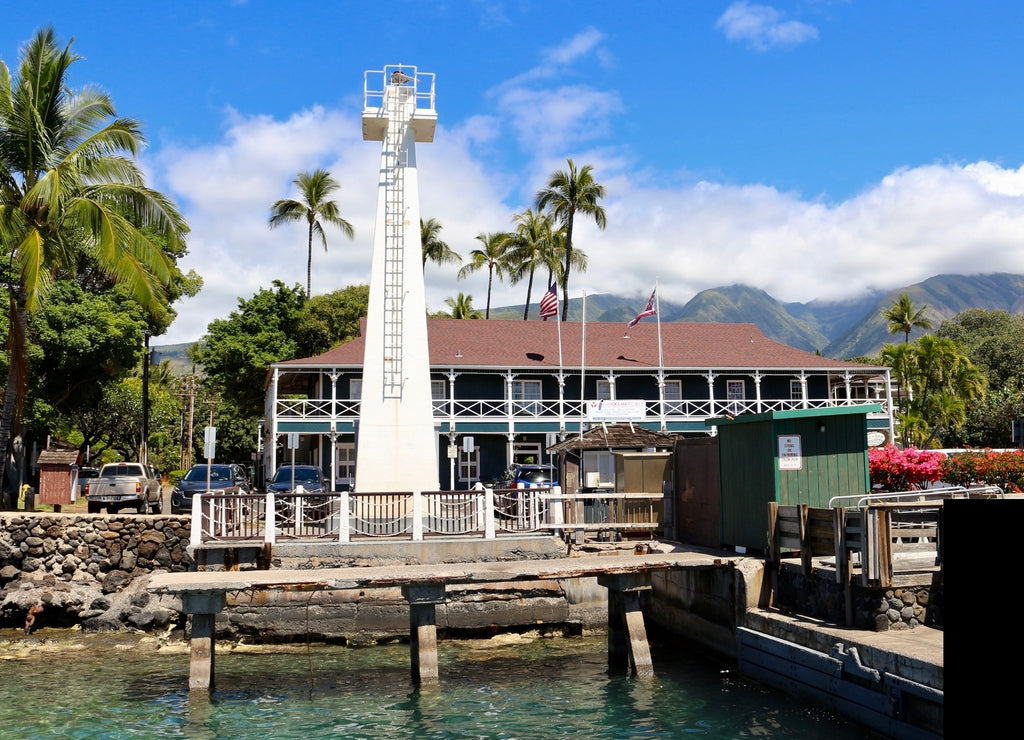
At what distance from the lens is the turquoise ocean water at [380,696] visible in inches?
450

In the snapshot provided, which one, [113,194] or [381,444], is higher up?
[113,194]

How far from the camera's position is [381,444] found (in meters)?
21.1

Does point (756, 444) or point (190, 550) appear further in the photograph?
point (190, 550)

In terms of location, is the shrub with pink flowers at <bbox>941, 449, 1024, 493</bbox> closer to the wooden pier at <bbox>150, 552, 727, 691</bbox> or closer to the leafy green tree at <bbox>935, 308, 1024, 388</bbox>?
the wooden pier at <bbox>150, 552, 727, 691</bbox>

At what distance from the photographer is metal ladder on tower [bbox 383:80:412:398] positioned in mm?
21422

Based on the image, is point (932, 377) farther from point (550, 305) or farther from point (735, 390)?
point (550, 305)

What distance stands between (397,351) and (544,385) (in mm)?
20776

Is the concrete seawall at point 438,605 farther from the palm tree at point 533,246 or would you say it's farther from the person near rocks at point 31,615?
the palm tree at point 533,246

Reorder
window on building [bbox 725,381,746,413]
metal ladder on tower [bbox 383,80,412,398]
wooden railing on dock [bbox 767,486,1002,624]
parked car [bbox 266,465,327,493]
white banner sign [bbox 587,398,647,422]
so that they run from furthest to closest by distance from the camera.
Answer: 1. window on building [bbox 725,381,746,413]
2. white banner sign [bbox 587,398,647,422]
3. parked car [bbox 266,465,327,493]
4. metal ladder on tower [bbox 383,80,412,398]
5. wooden railing on dock [bbox 767,486,1002,624]

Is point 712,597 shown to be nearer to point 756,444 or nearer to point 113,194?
point 756,444

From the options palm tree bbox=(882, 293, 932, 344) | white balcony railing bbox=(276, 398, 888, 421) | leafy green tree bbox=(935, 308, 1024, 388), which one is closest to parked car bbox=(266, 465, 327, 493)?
white balcony railing bbox=(276, 398, 888, 421)

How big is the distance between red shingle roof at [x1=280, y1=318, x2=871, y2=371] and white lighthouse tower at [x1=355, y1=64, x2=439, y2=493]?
16.7 metres

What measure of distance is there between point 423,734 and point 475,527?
7330 mm

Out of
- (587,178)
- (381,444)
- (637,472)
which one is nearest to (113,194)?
(381,444)
